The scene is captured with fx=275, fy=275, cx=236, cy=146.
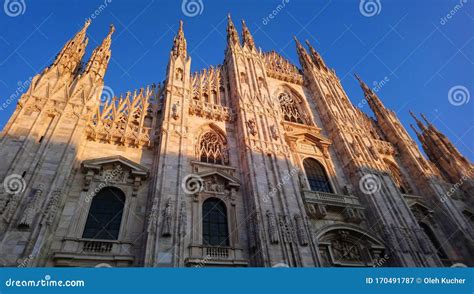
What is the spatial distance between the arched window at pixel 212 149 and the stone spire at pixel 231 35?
412 inches

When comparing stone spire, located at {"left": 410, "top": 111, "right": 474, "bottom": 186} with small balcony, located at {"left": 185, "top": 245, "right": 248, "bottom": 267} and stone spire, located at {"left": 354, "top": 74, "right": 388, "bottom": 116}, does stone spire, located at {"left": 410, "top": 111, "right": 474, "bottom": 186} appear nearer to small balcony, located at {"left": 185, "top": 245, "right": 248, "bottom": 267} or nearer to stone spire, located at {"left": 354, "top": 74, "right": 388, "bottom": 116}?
stone spire, located at {"left": 354, "top": 74, "right": 388, "bottom": 116}

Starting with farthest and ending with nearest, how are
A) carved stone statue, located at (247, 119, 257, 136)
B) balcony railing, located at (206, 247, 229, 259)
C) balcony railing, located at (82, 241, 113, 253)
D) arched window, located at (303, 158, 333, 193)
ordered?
1. arched window, located at (303, 158, 333, 193)
2. carved stone statue, located at (247, 119, 257, 136)
3. balcony railing, located at (206, 247, 229, 259)
4. balcony railing, located at (82, 241, 113, 253)

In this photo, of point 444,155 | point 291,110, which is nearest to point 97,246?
point 291,110

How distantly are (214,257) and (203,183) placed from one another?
3619mm

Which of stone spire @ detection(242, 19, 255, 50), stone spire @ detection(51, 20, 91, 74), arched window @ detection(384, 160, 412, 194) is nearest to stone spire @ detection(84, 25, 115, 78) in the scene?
stone spire @ detection(51, 20, 91, 74)

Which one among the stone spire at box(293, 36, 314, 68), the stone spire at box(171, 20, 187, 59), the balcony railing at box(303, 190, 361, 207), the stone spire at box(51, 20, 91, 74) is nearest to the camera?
the balcony railing at box(303, 190, 361, 207)

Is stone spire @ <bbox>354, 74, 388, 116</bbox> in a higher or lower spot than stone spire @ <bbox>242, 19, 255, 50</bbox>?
lower

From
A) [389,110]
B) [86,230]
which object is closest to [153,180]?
[86,230]

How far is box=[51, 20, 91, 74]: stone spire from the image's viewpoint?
598 inches

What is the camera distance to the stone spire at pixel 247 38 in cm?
2473

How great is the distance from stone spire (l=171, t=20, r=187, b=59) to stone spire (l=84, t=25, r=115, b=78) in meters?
4.31

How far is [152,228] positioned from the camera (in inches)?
409

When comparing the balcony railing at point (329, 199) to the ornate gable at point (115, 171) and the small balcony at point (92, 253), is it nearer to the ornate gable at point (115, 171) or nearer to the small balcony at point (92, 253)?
the ornate gable at point (115, 171)

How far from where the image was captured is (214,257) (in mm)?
11000
